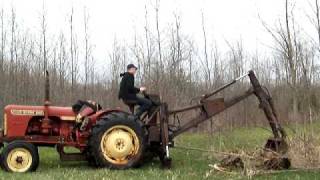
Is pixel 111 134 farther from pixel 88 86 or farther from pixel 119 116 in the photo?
pixel 88 86

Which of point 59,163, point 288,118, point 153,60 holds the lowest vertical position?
point 59,163

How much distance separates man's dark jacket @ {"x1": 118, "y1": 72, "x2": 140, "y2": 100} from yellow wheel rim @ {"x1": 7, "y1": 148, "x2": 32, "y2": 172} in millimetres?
2533

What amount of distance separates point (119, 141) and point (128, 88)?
130 cm

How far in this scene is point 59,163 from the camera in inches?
499

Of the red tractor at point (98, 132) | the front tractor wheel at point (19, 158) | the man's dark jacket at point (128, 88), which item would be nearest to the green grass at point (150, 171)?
the front tractor wheel at point (19, 158)

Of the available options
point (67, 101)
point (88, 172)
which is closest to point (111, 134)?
point (88, 172)

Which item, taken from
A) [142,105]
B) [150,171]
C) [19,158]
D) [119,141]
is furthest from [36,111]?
[150,171]

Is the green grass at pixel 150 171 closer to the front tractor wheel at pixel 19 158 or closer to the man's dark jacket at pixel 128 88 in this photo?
the front tractor wheel at pixel 19 158

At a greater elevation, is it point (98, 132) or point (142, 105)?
point (142, 105)

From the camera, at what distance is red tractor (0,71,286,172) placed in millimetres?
11352

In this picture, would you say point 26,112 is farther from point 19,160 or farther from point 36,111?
point 19,160

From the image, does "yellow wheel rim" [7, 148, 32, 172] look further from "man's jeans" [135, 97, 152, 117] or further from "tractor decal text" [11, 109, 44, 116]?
"man's jeans" [135, 97, 152, 117]

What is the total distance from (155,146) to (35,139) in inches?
107

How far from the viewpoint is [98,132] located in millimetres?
11477
